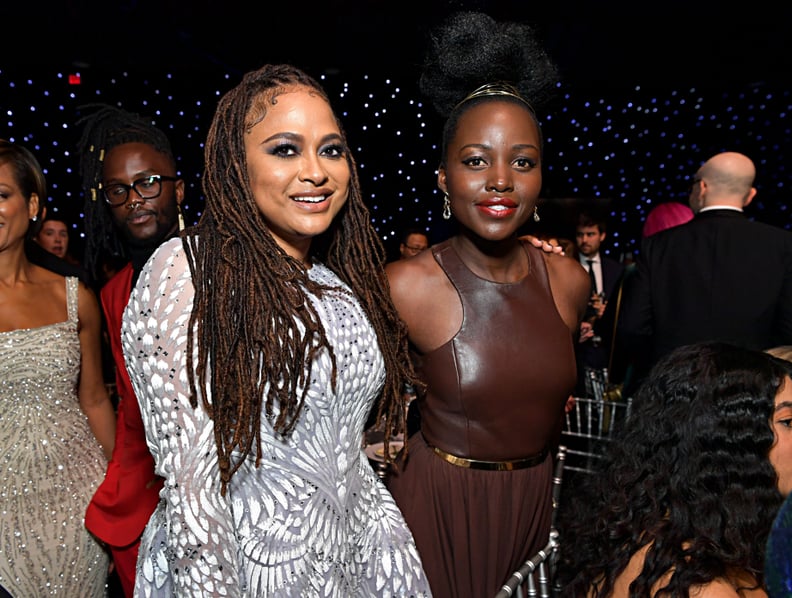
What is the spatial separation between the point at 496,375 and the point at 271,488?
0.71m

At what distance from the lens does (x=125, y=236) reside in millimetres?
2148

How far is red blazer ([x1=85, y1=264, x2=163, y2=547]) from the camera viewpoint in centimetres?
172

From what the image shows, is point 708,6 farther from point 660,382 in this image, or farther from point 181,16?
point 660,382

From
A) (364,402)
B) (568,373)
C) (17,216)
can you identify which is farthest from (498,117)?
(17,216)

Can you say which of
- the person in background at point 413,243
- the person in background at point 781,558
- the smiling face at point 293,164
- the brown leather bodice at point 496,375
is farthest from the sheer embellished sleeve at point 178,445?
the person in background at point 413,243

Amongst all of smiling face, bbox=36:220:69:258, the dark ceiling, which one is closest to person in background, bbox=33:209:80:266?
smiling face, bbox=36:220:69:258

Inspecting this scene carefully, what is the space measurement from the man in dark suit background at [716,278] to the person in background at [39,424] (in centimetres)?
230

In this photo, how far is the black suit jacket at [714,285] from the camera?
2961 mm

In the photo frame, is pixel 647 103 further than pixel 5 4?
Yes

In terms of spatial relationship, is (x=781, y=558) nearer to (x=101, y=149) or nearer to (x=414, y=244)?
(x=101, y=149)

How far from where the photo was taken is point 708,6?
5.92 metres

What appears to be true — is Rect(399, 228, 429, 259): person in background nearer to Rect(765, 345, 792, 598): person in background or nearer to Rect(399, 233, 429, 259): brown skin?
Rect(399, 233, 429, 259): brown skin

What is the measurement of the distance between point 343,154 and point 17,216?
110 centimetres

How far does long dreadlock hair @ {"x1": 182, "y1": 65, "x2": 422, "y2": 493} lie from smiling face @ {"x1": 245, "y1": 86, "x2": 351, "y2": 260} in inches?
0.7
